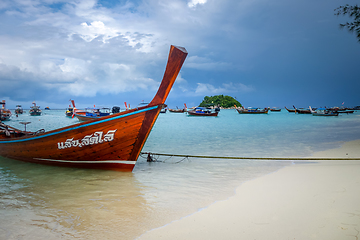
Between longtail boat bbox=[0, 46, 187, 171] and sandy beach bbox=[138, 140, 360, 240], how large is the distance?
10.2ft

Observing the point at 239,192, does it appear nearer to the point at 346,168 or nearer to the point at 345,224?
the point at 345,224

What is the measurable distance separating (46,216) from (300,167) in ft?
24.1

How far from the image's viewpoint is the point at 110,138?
261 inches

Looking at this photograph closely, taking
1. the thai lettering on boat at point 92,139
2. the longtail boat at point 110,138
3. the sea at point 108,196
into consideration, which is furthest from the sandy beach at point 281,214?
the thai lettering on boat at point 92,139

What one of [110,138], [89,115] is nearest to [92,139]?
[110,138]

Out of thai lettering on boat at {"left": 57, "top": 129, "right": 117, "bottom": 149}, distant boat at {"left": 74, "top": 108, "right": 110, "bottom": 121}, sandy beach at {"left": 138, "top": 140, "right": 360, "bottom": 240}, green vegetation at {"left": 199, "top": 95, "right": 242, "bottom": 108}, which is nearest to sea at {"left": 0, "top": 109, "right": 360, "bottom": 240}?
sandy beach at {"left": 138, "top": 140, "right": 360, "bottom": 240}

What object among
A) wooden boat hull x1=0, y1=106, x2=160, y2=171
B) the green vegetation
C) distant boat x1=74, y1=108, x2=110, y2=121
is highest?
the green vegetation

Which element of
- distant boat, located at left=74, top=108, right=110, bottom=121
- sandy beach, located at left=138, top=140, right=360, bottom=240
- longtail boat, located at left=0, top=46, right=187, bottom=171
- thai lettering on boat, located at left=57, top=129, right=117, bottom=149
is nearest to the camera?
sandy beach, located at left=138, top=140, right=360, bottom=240

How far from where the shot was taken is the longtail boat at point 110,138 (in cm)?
649

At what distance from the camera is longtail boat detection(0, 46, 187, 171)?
6.49m

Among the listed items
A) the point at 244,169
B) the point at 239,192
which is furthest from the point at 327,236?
the point at 244,169

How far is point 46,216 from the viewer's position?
13.6 feet

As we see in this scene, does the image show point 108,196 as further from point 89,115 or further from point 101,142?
point 89,115

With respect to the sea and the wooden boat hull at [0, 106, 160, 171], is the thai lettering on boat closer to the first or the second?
the wooden boat hull at [0, 106, 160, 171]
